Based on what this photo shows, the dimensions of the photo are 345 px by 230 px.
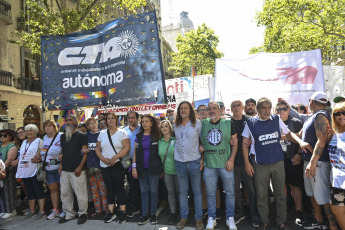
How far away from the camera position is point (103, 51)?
478 cm

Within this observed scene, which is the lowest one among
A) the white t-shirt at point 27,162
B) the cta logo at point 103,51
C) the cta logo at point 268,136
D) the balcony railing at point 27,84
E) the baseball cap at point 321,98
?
the white t-shirt at point 27,162

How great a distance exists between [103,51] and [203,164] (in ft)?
9.95

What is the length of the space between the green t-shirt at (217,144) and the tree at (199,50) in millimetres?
27328

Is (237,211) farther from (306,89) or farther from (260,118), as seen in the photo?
(306,89)

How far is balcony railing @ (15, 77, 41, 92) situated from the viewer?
15227 mm

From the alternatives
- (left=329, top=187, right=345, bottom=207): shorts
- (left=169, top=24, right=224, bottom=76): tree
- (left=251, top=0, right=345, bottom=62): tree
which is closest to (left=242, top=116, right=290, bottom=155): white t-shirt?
(left=329, top=187, right=345, bottom=207): shorts

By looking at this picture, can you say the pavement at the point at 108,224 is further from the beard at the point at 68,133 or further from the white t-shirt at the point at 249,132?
the beard at the point at 68,133

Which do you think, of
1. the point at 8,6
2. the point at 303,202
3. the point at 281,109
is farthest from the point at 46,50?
the point at 8,6

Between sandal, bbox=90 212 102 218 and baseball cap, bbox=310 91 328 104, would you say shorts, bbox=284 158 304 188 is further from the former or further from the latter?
sandal, bbox=90 212 102 218

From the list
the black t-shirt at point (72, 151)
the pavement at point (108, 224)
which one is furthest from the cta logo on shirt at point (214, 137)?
the black t-shirt at point (72, 151)

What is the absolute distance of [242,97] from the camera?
629 cm

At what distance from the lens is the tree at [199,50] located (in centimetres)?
3053

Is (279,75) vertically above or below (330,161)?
above

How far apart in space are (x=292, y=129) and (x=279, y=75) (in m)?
2.40
